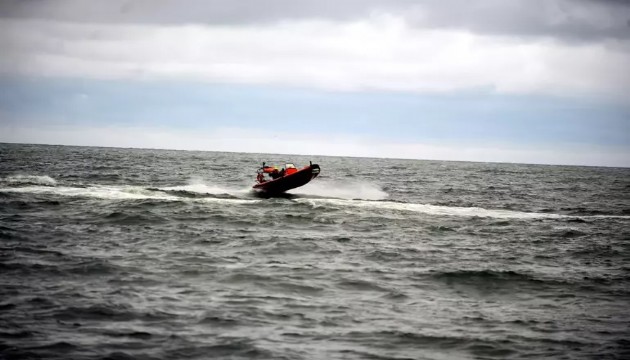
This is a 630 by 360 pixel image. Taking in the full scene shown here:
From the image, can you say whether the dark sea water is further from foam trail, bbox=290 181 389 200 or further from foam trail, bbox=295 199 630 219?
Answer: foam trail, bbox=290 181 389 200

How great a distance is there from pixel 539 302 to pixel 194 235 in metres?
12.1

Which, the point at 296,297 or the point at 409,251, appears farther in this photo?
the point at 409,251

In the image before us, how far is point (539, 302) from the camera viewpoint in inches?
578

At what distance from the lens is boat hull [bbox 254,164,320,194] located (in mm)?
35469

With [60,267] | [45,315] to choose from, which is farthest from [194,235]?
[45,315]

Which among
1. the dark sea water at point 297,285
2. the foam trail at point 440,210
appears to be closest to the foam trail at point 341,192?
the foam trail at point 440,210

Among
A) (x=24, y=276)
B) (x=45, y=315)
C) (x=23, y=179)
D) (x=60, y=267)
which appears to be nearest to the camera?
(x=45, y=315)

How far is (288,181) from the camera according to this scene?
35719 mm

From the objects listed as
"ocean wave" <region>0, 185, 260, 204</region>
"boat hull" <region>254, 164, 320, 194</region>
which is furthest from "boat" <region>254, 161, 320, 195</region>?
"ocean wave" <region>0, 185, 260, 204</region>

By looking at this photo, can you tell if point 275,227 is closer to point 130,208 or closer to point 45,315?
point 130,208

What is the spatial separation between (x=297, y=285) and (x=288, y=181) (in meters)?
21.0

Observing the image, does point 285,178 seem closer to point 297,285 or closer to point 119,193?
→ point 119,193

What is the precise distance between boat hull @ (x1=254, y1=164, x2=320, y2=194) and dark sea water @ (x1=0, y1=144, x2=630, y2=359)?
6883 millimetres

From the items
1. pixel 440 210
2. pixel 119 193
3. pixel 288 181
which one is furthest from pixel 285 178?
pixel 119 193
